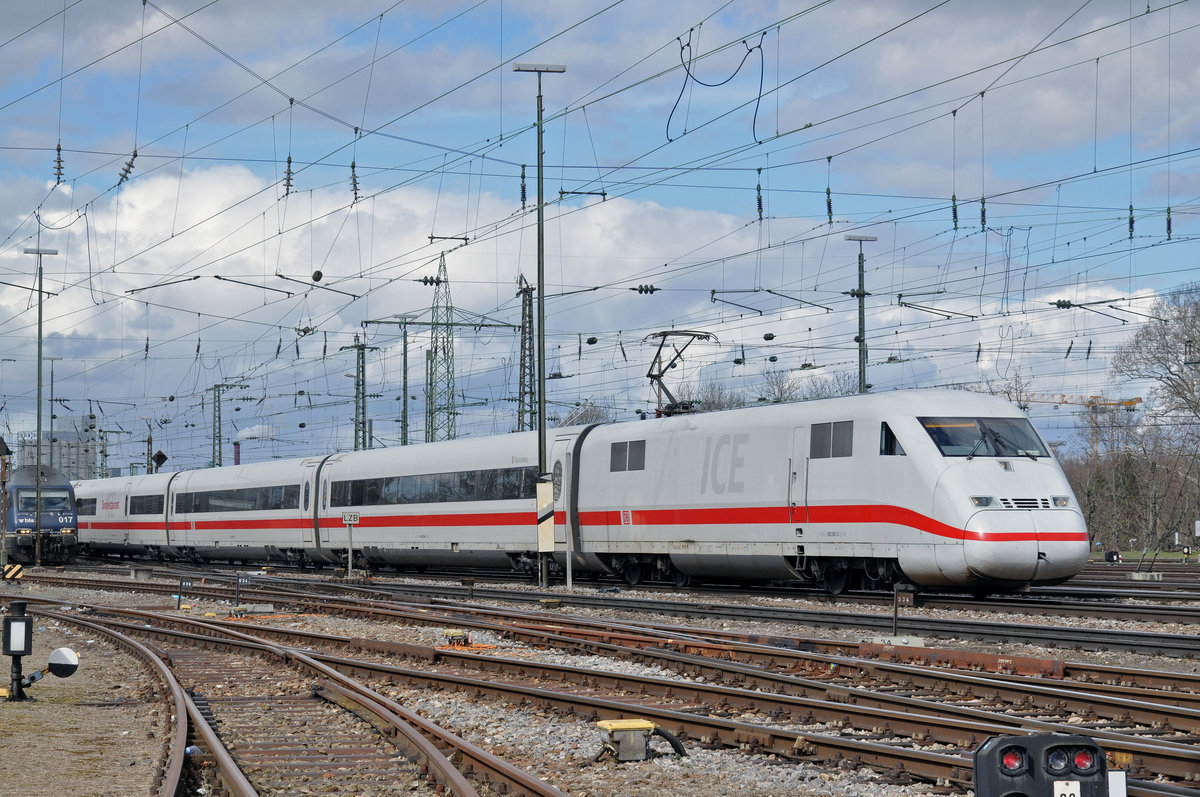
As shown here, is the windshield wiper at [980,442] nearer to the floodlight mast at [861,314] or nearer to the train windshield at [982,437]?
the train windshield at [982,437]

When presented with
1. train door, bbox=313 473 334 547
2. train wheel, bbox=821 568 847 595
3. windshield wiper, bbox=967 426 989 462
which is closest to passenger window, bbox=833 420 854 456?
windshield wiper, bbox=967 426 989 462

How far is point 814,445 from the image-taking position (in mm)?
21531

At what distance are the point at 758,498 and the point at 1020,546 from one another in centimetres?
521

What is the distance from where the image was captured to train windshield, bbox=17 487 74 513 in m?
50.2

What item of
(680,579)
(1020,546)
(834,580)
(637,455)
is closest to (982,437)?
(1020,546)

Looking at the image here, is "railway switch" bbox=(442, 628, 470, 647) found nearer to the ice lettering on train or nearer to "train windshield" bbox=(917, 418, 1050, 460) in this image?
the ice lettering on train

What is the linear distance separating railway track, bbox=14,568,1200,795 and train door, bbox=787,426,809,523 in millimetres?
4947

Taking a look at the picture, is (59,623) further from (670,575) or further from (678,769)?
(678,769)

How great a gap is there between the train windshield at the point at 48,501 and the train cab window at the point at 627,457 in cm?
3220

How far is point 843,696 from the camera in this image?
11289mm

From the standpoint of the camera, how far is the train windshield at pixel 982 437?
64.5ft

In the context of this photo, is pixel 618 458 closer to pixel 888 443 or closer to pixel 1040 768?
pixel 888 443

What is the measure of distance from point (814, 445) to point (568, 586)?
24.5 ft

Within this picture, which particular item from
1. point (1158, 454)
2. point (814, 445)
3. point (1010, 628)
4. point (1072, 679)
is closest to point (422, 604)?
point (814, 445)
